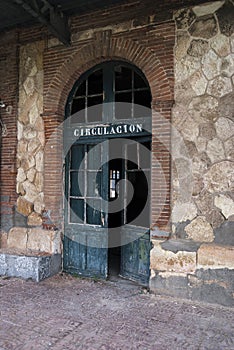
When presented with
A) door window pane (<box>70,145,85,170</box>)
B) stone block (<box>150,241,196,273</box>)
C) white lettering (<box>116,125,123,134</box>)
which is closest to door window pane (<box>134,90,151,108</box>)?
white lettering (<box>116,125,123,134</box>)

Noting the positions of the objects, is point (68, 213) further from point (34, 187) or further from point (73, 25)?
point (73, 25)

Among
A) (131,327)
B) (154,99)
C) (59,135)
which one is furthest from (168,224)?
(59,135)

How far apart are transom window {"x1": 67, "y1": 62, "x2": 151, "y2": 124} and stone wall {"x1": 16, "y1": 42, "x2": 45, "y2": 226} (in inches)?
26.3

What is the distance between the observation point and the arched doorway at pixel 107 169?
17.6 feet

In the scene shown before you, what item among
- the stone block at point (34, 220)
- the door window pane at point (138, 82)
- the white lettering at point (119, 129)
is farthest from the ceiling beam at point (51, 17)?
the stone block at point (34, 220)

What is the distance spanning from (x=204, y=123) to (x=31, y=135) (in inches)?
123

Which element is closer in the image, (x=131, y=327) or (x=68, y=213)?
(x=131, y=327)

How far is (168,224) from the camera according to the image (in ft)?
15.9

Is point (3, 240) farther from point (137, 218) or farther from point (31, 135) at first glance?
point (137, 218)

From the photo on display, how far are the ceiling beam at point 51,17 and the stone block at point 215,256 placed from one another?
4009mm

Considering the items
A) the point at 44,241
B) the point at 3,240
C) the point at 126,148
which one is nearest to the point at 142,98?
the point at 126,148

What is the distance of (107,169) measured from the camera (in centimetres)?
555

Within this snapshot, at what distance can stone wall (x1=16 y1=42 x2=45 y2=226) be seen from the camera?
5918mm

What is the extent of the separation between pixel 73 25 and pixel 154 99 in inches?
80.8
